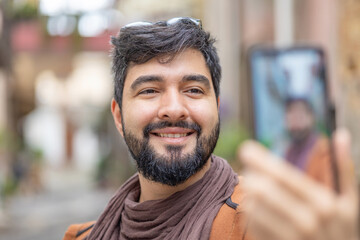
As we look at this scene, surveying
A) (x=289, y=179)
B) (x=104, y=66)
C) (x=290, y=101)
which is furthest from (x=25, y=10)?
(x=289, y=179)

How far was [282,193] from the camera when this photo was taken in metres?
1.13

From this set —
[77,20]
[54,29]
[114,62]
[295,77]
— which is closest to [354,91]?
[295,77]

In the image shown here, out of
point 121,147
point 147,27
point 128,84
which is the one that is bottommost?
point 121,147

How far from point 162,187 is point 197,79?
1.34ft

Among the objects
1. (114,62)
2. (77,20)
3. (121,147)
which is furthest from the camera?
(121,147)

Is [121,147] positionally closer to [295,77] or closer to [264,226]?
[295,77]

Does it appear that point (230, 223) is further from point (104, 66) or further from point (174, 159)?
point (104, 66)

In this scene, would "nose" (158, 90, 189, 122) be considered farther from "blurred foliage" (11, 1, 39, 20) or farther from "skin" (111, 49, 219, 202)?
"blurred foliage" (11, 1, 39, 20)

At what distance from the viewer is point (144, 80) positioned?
78.8 inches

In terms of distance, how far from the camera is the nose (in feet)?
6.32

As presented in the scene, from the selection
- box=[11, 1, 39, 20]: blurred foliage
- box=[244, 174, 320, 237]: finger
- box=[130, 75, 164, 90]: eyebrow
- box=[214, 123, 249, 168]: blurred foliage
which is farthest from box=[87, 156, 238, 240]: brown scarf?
box=[11, 1, 39, 20]: blurred foliage

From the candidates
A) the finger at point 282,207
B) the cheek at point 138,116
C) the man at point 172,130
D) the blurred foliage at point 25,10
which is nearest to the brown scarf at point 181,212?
the man at point 172,130

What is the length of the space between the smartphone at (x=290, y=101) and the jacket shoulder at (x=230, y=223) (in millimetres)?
1389

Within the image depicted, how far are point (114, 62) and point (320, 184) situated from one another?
124 cm
